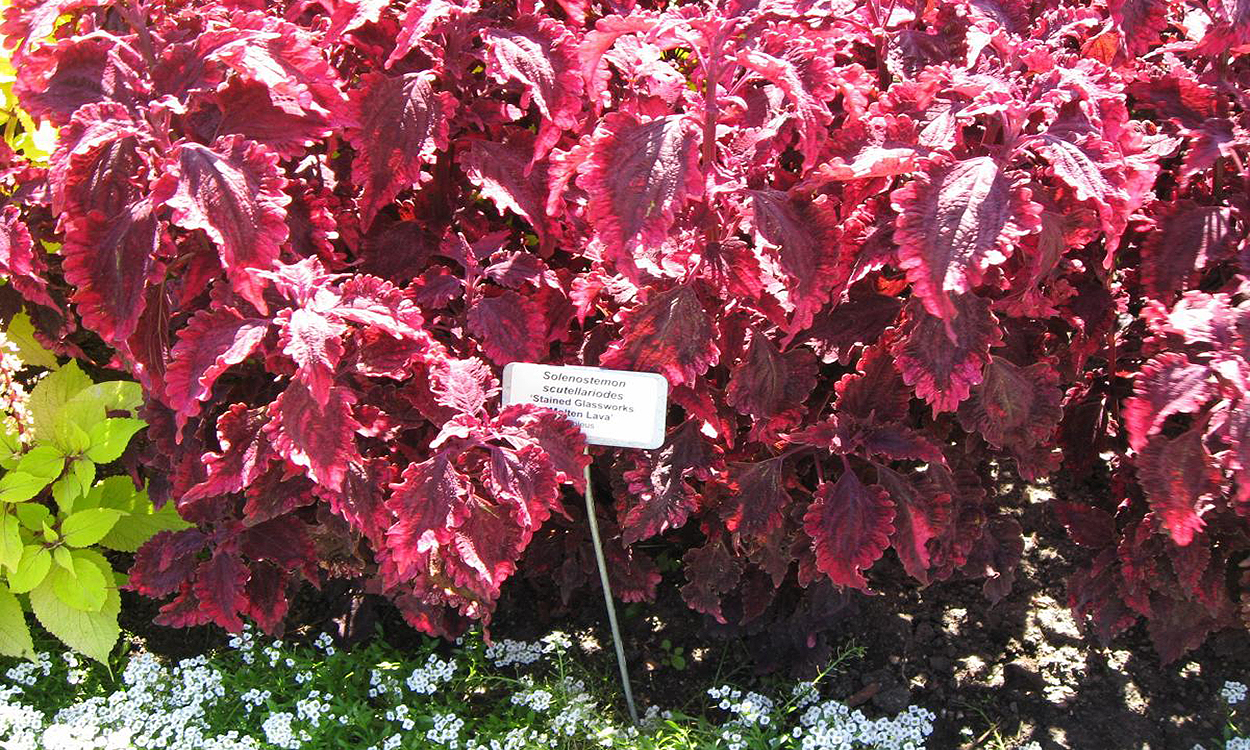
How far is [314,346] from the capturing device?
1.54m

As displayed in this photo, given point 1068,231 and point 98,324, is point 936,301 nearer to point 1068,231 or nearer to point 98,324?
point 1068,231

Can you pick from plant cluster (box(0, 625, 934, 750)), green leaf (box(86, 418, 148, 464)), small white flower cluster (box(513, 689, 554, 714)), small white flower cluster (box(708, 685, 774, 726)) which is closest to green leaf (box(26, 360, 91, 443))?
green leaf (box(86, 418, 148, 464))

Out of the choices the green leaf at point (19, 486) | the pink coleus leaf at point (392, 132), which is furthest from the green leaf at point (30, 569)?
the pink coleus leaf at point (392, 132)

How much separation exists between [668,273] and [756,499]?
42cm

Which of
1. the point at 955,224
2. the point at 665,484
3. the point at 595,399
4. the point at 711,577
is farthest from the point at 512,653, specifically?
the point at 955,224

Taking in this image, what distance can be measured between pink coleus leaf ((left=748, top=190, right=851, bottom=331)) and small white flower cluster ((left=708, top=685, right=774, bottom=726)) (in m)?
0.80

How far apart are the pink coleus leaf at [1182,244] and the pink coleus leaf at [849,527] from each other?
563mm

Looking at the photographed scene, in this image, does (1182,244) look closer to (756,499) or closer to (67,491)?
(756,499)

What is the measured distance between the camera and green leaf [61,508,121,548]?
229 centimetres

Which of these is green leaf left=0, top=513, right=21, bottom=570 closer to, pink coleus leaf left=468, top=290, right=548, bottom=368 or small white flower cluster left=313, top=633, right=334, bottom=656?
small white flower cluster left=313, top=633, right=334, bottom=656

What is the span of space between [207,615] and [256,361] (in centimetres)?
45

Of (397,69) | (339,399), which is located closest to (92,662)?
(339,399)

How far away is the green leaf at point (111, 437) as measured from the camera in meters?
2.27

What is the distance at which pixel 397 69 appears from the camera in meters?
1.87
